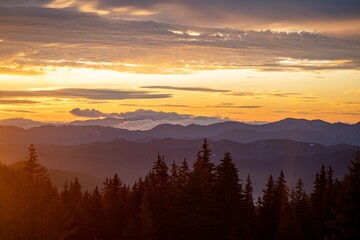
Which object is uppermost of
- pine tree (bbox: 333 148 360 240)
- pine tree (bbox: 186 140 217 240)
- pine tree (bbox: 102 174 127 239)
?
pine tree (bbox: 333 148 360 240)

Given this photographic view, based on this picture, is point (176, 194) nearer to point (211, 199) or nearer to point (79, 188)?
point (211, 199)

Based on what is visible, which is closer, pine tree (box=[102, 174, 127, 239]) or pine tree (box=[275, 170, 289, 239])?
pine tree (box=[275, 170, 289, 239])

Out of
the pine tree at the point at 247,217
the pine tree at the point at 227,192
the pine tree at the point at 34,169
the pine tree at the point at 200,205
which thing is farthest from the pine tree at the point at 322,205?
the pine tree at the point at 34,169

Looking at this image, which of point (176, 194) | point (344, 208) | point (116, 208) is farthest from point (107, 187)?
point (344, 208)

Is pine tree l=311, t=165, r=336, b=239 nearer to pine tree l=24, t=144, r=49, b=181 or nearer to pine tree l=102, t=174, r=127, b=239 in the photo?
pine tree l=102, t=174, r=127, b=239

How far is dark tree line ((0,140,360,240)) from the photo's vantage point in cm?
4422

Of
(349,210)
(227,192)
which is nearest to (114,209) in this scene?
(227,192)

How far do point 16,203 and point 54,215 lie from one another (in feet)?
10.7

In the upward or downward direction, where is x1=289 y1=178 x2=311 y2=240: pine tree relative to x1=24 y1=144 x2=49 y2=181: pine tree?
downward

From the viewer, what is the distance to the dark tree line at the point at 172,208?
4422 centimetres

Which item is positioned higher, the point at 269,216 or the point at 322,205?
the point at 322,205

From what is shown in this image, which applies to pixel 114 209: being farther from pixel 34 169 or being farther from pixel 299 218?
pixel 34 169

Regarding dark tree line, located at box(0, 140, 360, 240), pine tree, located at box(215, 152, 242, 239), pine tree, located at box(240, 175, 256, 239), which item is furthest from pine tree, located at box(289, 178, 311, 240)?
pine tree, located at box(215, 152, 242, 239)

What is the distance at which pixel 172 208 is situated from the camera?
60.4 metres
